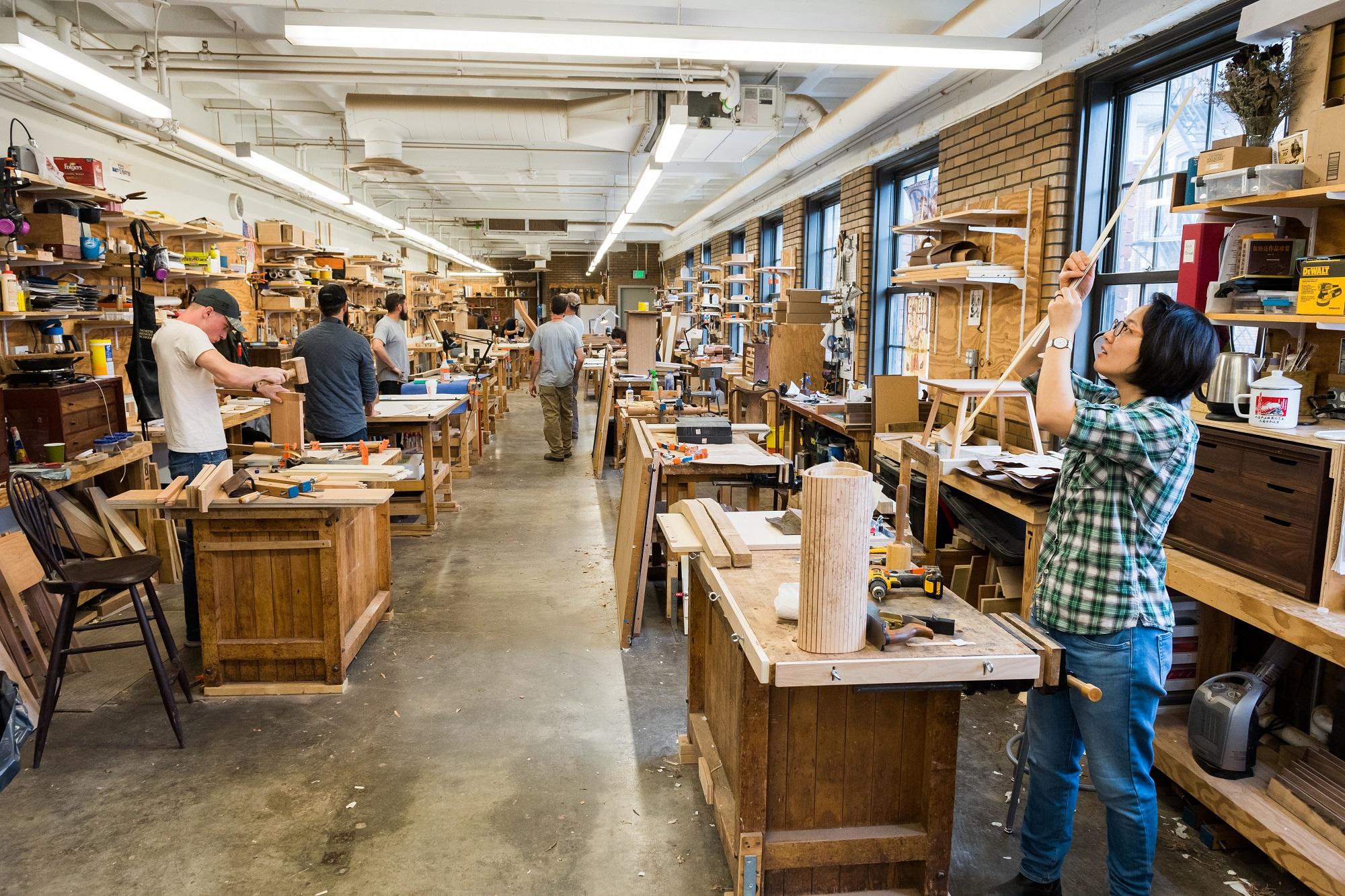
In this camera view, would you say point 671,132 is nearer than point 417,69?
Yes

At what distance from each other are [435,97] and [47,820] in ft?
18.3

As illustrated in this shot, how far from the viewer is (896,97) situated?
557cm

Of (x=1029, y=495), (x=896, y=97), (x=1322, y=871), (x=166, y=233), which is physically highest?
(x=896, y=97)

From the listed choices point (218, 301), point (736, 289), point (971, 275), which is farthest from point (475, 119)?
point (736, 289)

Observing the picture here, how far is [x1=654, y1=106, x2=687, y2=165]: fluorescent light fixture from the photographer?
17.9ft

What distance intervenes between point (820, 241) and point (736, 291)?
245 cm

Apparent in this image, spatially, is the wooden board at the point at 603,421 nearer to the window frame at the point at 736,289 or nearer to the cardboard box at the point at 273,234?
the window frame at the point at 736,289

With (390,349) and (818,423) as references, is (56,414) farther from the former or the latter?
(818,423)

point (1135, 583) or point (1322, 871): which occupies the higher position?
point (1135, 583)

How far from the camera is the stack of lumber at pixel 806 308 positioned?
8.59m

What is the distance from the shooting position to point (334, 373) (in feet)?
17.8

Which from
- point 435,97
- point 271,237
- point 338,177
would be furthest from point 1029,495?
point 338,177

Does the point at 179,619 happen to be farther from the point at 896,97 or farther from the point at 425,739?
the point at 896,97

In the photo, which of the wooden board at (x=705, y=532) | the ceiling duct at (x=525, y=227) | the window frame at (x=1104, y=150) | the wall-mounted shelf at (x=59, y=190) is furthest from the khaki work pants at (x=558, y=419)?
the ceiling duct at (x=525, y=227)
